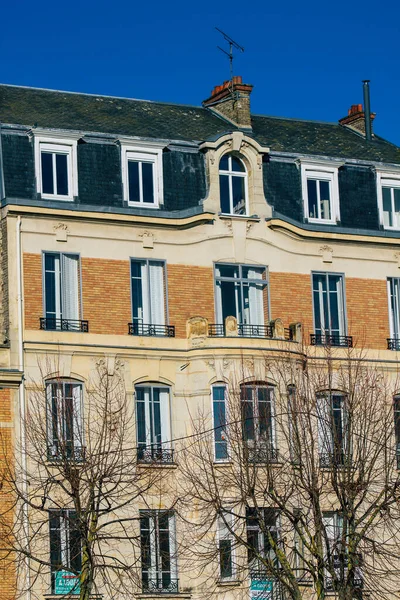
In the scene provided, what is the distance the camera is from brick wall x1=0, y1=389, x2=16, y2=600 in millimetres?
45312

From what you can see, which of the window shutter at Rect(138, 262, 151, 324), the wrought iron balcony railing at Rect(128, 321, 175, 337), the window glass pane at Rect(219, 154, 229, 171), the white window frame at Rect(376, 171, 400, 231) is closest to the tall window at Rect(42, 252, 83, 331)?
the wrought iron balcony railing at Rect(128, 321, 175, 337)

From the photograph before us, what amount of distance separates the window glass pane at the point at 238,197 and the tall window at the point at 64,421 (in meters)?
8.11

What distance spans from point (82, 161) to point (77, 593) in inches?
496

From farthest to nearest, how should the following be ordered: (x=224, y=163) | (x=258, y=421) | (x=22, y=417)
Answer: (x=224, y=163) < (x=258, y=421) < (x=22, y=417)

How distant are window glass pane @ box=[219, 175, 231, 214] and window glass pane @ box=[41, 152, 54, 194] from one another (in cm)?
550

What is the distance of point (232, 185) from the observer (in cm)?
5200

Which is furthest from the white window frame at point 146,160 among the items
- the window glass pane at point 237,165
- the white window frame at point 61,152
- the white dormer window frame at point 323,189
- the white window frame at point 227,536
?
the white window frame at point 227,536

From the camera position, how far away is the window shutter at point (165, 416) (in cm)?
4900

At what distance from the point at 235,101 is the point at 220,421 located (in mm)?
11790

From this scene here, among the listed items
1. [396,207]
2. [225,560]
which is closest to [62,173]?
[396,207]

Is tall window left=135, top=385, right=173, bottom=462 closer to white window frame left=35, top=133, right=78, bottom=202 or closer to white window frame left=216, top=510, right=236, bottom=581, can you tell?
white window frame left=216, top=510, right=236, bottom=581

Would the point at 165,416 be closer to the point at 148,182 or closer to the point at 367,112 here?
the point at 148,182

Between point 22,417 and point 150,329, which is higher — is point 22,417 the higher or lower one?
the lower one

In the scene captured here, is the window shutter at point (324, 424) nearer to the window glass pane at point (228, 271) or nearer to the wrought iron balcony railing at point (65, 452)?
the window glass pane at point (228, 271)
